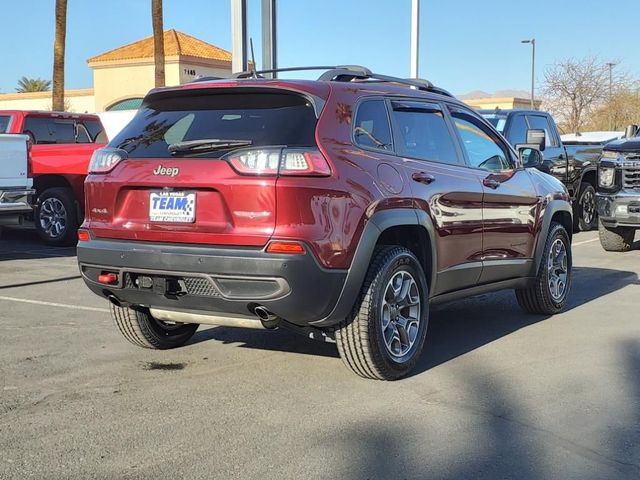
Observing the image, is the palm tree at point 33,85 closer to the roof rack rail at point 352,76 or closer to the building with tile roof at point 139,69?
the building with tile roof at point 139,69

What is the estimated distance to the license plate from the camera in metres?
4.38

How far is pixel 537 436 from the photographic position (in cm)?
391

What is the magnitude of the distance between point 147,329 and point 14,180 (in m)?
5.57

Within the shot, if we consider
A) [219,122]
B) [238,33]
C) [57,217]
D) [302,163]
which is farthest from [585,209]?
[302,163]

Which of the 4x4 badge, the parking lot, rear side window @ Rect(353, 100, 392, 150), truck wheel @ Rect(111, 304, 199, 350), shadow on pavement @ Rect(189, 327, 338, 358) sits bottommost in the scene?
shadow on pavement @ Rect(189, 327, 338, 358)

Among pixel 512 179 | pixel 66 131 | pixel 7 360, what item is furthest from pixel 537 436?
pixel 66 131

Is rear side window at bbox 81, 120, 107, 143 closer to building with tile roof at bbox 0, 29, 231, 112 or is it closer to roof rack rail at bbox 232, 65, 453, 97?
roof rack rail at bbox 232, 65, 453, 97

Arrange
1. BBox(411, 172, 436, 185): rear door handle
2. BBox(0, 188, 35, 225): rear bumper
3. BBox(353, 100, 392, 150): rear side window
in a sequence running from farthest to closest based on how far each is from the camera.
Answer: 1. BBox(0, 188, 35, 225): rear bumper
2. BBox(411, 172, 436, 185): rear door handle
3. BBox(353, 100, 392, 150): rear side window

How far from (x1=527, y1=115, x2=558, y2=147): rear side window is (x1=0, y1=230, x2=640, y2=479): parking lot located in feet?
21.7

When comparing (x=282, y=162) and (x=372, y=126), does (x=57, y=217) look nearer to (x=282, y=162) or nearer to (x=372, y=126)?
(x=372, y=126)

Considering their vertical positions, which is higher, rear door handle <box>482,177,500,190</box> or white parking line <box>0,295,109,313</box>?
rear door handle <box>482,177,500,190</box>

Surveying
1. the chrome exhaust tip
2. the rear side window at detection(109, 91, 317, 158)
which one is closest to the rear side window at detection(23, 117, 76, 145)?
the rear side window at detection(109, 91, 317, 158)

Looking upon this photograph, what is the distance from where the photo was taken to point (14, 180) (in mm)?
10031

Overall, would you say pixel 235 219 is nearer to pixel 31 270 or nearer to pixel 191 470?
pixel 191 470
